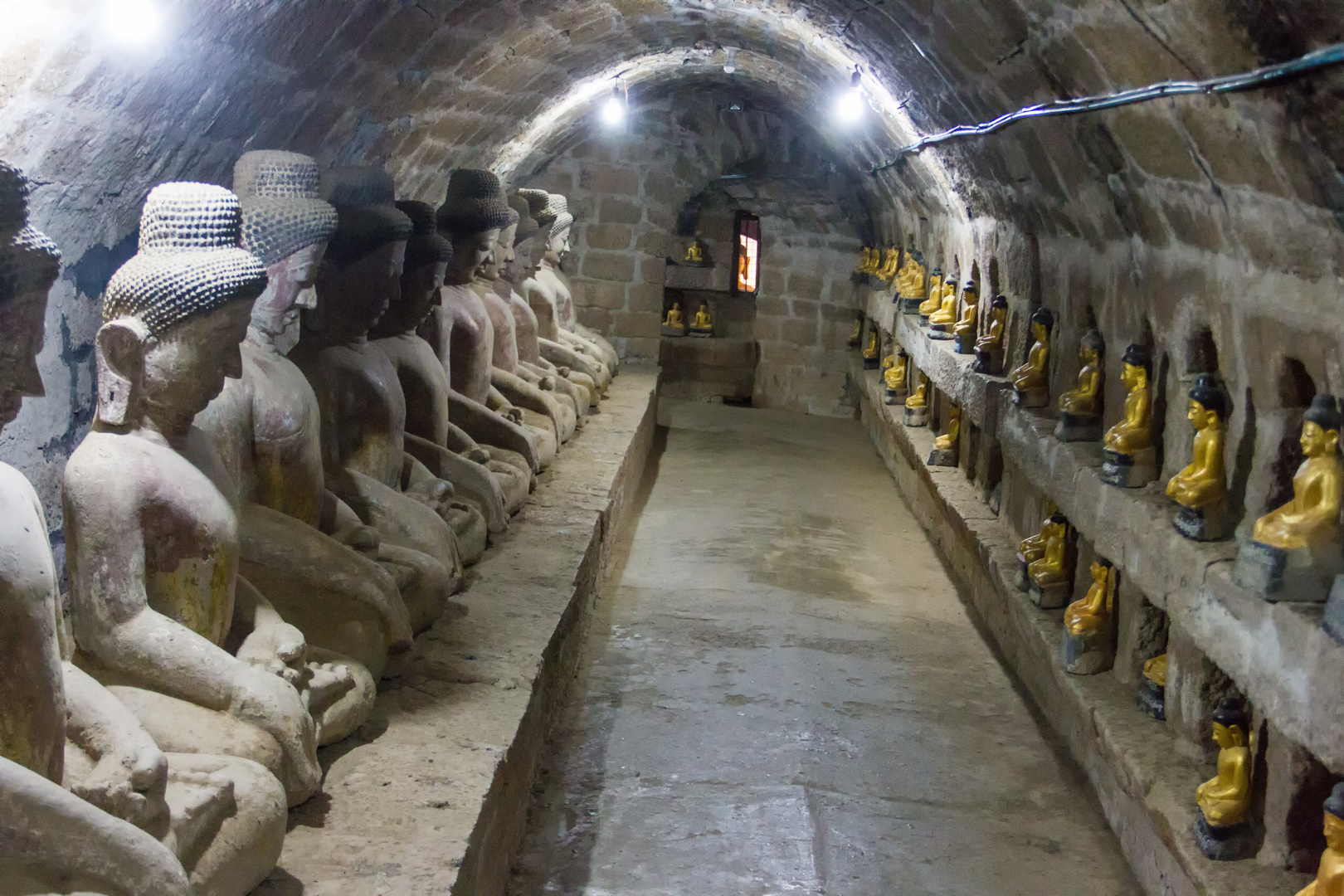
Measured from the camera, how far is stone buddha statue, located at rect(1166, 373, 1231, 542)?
11.6 feet

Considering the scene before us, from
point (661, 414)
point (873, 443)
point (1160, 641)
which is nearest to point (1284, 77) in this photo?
point (1160, 641)

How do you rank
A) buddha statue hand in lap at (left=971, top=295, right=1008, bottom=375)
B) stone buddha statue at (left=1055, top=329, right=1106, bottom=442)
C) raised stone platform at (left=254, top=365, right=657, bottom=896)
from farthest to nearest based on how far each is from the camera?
buddha statue hand in lap at (left=971, top=295, right=1008, bottom=375)
stone buddha statue at (left=1055, top=329, right=1106, bottom=442)
raised stone platform at (left=254, top=365, right=657, bottom=896)

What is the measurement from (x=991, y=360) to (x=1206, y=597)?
3346 millimetres

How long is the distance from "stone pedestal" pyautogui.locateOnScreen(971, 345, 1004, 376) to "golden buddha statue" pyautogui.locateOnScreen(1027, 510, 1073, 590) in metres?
1.51

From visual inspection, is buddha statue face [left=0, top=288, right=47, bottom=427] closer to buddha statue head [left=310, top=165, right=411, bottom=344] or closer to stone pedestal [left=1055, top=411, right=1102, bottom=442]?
buddha statue head [left=310, top=165, right=411, bottom=344]

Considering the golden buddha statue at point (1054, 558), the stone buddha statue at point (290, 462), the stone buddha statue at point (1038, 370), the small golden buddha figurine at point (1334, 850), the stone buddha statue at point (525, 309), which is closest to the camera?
the small golden buddha figurine at point (1334, 850)

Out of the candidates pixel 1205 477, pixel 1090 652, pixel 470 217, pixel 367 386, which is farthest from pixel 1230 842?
pixel 470 217

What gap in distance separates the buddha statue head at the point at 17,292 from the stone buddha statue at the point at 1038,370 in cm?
440

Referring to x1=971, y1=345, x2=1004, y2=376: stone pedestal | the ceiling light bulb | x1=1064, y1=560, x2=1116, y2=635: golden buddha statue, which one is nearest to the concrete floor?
x1=1064, y1=560, x2=1116, y2=635: golden buddha statue

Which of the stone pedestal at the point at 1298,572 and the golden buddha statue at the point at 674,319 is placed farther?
the golden buddha statue at the point at 674,319

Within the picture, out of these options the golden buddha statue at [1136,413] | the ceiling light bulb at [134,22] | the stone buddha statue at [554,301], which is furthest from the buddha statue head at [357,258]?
the stone buddha statue at [554,301]

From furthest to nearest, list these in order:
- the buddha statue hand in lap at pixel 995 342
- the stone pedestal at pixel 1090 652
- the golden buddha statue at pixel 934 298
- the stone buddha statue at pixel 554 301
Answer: the stone buddha statue at pixel 554 301, the golden buddha statue at pixel 934 298, the buddha statue hand in lap at pixel 995 342, the stone pedestal at pixel 1090 652

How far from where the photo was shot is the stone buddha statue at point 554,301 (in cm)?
883

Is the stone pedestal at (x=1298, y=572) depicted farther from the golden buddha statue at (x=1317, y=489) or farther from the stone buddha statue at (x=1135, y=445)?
the stone buddha statue at (x=1135, y=445)
